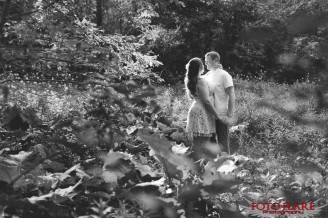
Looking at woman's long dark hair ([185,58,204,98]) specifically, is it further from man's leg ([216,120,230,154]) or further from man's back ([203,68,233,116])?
man's leg ([216,120,230,154])

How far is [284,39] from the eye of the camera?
2.96 feet

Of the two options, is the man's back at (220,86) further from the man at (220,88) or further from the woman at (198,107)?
the woman at (198,107)

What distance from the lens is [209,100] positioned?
484 centimetres

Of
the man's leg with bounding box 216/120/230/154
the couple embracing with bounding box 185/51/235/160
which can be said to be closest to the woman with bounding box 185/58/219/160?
the couple embracing with bounding box 185/51/235/160

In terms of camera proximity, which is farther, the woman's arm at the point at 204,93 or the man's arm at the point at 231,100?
the man's arm at the point at 231,100

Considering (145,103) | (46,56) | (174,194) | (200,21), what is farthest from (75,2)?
(200,21)

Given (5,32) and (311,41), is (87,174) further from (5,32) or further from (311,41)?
(5,32)

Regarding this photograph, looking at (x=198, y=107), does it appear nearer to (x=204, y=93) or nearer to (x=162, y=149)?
(x=204, y=93)

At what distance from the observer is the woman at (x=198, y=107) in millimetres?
4750

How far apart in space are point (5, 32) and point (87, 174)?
2.10m

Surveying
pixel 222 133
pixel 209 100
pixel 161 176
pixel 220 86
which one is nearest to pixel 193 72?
pixel 209 100

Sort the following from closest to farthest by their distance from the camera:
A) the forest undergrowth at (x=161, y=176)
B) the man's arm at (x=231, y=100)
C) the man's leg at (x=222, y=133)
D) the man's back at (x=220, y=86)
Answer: the forest undergrowth at (x=161, y=176) < the man's arm at (x=231, y=100) < the man's back at (x=220, y=86) < the man's leg at (x=222, y=133)

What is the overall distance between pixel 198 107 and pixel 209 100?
0.19 metres

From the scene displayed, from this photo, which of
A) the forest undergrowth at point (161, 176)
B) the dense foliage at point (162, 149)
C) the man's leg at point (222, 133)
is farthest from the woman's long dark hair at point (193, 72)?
the forest undergrowth at point (161, 176)
